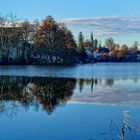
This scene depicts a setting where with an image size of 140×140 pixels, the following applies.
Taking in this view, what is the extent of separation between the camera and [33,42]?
3659 inches

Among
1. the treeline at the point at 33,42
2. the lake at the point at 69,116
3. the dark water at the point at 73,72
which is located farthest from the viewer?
the treeline at the point at 33,42

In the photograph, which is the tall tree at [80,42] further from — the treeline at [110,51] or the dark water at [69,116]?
the dark water at [69,116]

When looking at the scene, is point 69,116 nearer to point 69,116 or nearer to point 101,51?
point 69,116

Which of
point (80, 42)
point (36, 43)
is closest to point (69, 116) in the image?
point (36, 43)

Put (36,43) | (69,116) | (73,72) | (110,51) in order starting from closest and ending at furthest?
(69,116), (73,72), (36,43), (110,51)

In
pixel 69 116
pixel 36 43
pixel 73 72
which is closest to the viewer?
pixel 69 116

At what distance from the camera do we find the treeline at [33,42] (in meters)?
88.4

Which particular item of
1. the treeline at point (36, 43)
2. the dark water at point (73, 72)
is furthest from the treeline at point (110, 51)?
the dark water at point (73, 72)

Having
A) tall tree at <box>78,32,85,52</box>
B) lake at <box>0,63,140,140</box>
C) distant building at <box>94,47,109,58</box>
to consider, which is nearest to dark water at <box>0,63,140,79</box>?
lake at <box>0,63,140,140</box>

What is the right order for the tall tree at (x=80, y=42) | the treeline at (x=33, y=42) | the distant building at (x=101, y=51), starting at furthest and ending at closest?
1. the distant building at (x=101, y=51)
2. the tall tree at (x=80, y=42)
3. the treeline at (x=33, y=42)

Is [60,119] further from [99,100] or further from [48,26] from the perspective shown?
[48,26]

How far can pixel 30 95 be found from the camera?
23.8m

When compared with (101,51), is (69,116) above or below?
below

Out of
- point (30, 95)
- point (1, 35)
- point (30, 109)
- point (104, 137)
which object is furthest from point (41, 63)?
point (104, 137)
